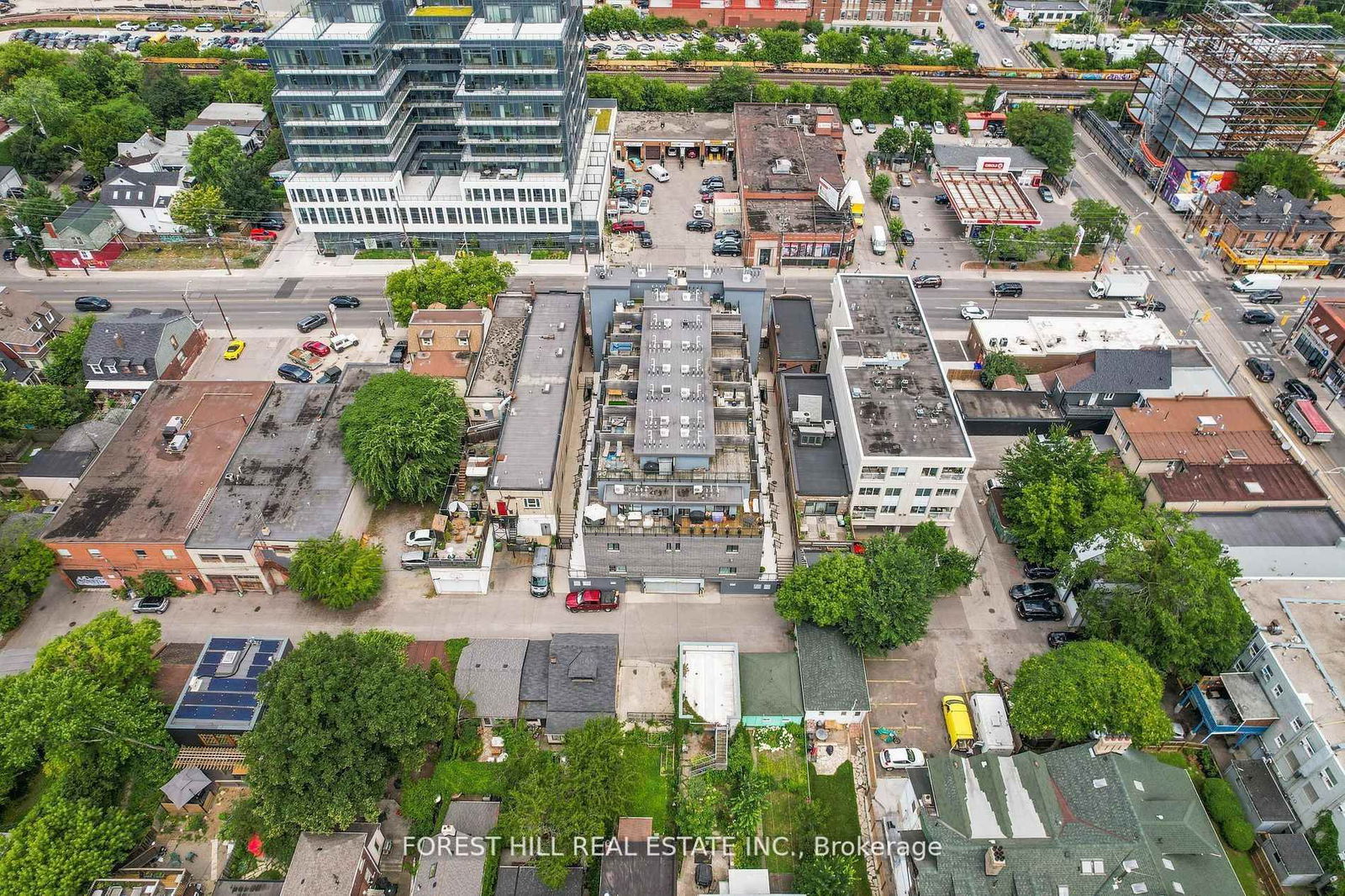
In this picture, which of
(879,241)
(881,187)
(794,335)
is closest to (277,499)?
(794,335)

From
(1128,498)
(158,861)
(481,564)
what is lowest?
(158,861)

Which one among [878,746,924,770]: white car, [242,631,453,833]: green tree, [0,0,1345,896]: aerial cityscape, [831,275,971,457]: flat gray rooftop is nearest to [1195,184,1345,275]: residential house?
[0,0,1345,896]: aerial cityscape

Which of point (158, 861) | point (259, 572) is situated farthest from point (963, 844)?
point (259, 572)

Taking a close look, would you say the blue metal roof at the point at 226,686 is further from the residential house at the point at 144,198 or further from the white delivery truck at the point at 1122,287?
the white delivery truck at the point at 1122,287

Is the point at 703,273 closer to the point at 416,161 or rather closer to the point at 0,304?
the point at 416,161

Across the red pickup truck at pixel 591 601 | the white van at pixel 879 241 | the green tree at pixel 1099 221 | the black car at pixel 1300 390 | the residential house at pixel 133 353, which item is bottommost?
the red pickup truck at pixel 591 601

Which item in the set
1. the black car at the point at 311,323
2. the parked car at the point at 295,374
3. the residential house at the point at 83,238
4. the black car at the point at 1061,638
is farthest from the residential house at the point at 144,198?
the black car at the point at 1061,638
